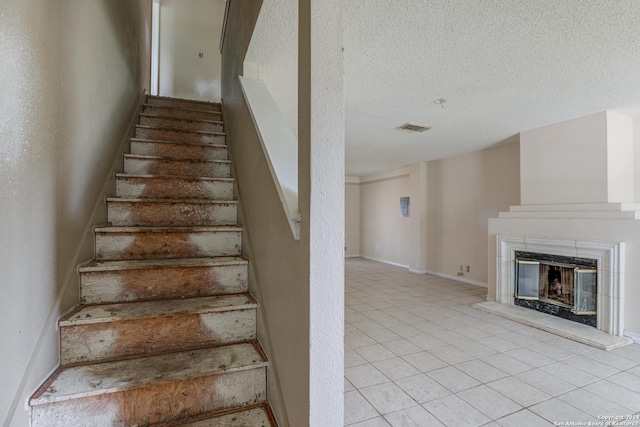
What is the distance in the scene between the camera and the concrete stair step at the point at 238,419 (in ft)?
3.97

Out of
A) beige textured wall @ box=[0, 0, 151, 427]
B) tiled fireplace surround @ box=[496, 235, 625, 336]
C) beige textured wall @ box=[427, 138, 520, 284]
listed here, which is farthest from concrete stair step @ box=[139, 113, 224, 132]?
beige textured wall @ box=[427, 138, 520, 284]

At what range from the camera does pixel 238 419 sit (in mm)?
1250

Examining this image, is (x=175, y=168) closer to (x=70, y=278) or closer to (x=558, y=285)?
(x=70, y=278)

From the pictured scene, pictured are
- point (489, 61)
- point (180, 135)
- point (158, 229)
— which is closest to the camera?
point (158, 229)

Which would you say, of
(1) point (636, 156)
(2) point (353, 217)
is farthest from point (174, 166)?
(2) point (353, 217)

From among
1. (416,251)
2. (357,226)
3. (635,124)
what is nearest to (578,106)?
(635,124)

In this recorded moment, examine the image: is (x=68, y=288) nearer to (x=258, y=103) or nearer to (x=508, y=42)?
(x=258, y=103)

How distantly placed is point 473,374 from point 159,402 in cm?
209

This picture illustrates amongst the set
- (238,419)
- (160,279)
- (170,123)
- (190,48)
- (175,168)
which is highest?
(190,48)

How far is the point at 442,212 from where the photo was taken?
5887 millimetres

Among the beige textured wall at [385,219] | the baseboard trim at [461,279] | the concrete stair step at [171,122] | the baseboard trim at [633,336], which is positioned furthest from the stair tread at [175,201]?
the beige textured wall at [385,219]

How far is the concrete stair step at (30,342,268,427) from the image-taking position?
→ 110 cm

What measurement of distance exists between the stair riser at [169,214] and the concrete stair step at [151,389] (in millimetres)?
920

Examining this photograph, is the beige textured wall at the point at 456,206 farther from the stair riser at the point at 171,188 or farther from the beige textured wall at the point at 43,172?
the beige textured wall at the point at 43,172
